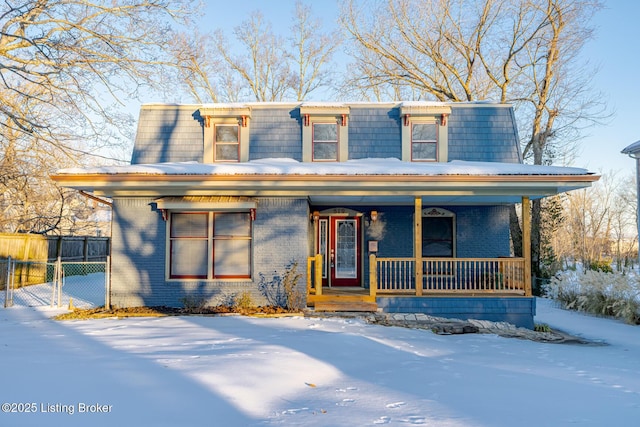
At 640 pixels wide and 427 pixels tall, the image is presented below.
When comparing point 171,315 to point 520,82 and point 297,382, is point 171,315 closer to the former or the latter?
point 297,382

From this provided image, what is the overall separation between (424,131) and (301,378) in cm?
913

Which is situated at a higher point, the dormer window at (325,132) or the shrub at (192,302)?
the dormer window at (325,132)

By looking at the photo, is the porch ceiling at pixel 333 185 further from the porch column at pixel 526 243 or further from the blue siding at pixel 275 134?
the blue siding at pixel 275 134

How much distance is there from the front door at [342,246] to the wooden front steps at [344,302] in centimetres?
215

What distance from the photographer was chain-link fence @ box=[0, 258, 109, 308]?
1159cm

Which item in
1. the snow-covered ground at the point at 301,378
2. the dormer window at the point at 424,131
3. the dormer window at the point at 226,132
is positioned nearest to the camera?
the snow-covered ground at the point at 301,378

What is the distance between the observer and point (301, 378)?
548 centimetres

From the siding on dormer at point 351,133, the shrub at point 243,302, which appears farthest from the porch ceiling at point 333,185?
the shrub at point 243,302

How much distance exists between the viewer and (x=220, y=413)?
4336 millimetres

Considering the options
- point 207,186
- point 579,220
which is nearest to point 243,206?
point 207,186

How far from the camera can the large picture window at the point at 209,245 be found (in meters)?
11.0

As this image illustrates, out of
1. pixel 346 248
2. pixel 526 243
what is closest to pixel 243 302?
pixel 346 248

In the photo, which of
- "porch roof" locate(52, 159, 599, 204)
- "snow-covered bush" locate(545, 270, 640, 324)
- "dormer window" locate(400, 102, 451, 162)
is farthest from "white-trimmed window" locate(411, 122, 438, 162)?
"snow-covered bush" locate(545, 270, 640, 324)

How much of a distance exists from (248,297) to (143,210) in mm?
3389
